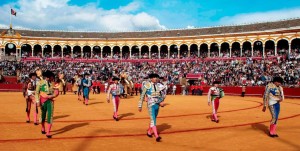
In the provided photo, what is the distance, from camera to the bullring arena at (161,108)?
6707mm

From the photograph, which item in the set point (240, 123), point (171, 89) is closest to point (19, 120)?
point (240, 123)

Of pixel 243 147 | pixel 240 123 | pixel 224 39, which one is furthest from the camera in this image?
pixel 224 39

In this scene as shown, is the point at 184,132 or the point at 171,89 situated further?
the point at 171,89

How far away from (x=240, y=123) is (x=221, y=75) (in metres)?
25.4

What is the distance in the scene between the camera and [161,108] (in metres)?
14.2

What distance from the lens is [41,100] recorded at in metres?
7.23

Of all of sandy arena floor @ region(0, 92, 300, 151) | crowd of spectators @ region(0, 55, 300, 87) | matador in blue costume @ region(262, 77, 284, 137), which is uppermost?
crowd of spectators @ region(0, 55, 300, 87)

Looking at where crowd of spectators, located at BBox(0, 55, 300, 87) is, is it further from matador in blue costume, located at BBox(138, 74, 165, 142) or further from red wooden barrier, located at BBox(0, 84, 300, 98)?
matador in blue costume, located at BBox(138, 74, 165, 142)

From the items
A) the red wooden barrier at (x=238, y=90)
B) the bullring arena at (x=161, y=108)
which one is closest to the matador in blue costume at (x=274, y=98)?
the bullring arena at (x=161, y=108)

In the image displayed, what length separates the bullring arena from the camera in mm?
6707

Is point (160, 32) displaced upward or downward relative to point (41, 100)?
upward

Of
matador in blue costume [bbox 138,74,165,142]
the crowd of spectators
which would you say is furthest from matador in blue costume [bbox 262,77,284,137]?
the crowd of spectators

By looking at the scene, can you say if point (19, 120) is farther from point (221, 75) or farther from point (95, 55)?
point (95, 55)

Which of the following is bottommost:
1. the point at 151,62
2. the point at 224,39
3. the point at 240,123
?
the point at 240,123
